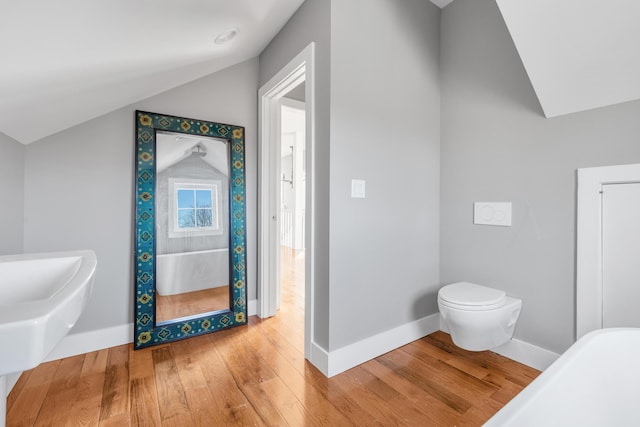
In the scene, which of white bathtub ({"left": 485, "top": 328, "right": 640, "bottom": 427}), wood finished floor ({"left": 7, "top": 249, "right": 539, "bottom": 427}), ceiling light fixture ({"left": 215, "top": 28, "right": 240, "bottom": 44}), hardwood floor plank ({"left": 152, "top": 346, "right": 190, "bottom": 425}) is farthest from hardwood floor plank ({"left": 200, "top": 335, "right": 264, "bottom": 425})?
ceiling light fixture ({"left": 215, "top": 28, "right": 240, "bottom": 44})

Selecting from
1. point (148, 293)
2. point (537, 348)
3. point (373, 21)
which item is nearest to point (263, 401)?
point (148, 293)

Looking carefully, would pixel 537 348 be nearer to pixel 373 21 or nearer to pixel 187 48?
pixel 373 21

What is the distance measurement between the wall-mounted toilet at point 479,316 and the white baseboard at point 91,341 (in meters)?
2.11

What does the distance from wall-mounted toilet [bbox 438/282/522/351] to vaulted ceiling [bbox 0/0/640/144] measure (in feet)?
3.75

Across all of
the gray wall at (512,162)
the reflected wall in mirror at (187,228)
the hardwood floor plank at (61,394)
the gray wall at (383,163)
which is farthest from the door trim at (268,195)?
the gray wall at (512,162)

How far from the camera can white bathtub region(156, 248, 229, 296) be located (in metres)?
2.09

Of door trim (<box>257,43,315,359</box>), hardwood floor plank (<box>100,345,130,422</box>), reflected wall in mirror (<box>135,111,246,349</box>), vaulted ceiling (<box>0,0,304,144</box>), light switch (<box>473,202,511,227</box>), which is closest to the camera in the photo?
vaulted ceiling (<box>0,0,304,144</box>)

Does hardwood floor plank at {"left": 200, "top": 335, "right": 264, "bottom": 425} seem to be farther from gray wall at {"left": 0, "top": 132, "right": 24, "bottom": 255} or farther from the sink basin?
gray wall at {"left": 0, "top": 132, "right": 24, "bottom": 255}

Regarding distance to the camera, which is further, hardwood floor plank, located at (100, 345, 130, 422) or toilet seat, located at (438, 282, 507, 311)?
toilet seat, located at (438, 282, 507, 311)

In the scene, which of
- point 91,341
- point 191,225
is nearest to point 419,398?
point 191,225

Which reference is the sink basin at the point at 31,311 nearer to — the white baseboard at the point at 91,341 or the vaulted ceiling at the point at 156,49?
the vaulted ceiling at the point at 156,49

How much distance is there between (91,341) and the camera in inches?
74.6

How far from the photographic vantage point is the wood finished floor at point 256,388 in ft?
4.33

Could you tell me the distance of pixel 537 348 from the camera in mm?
1749
